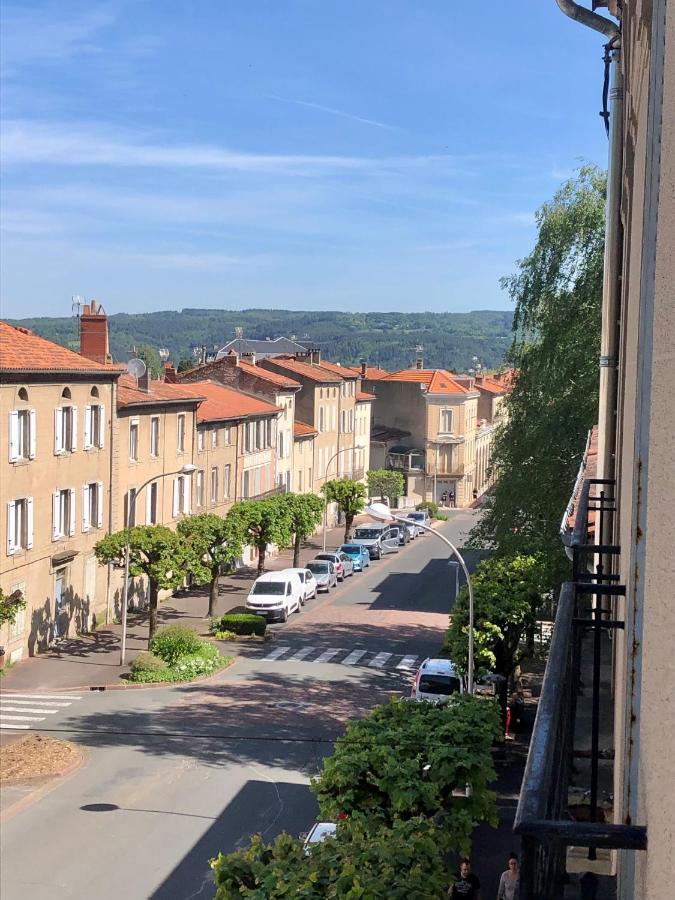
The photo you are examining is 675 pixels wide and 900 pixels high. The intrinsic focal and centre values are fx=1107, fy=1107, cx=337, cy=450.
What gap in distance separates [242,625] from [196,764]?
16.0m

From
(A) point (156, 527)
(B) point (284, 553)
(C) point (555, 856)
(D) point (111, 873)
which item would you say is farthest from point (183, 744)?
(B) point (284, 553)

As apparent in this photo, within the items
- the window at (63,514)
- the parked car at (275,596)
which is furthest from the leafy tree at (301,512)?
the window at (63,514)

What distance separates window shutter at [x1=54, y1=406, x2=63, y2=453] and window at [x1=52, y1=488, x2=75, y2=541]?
5.21ft

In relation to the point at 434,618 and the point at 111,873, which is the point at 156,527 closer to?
the point at 434,618

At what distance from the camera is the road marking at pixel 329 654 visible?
128 feet

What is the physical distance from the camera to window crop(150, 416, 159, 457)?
47.6m

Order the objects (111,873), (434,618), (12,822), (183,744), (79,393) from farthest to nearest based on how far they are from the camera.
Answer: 1. (434,618)
2. (79,393)
3. (183,744)
4. (12,822)
5. (111,873)

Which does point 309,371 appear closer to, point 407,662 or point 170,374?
point 170,374

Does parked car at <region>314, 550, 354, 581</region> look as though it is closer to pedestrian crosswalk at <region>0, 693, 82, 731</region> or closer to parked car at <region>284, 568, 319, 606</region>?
parked car at <region>284, 568, 319, 606</region>

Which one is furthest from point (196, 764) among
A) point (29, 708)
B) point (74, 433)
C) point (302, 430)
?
point (302, 430)

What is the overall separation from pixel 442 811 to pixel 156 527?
27244 millimetres

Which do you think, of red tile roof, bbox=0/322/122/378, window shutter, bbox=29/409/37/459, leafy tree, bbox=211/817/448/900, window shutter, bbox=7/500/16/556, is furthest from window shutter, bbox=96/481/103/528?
leafy tree, bbox=211/817/448/900

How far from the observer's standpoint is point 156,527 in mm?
40156

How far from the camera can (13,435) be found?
116 feet
